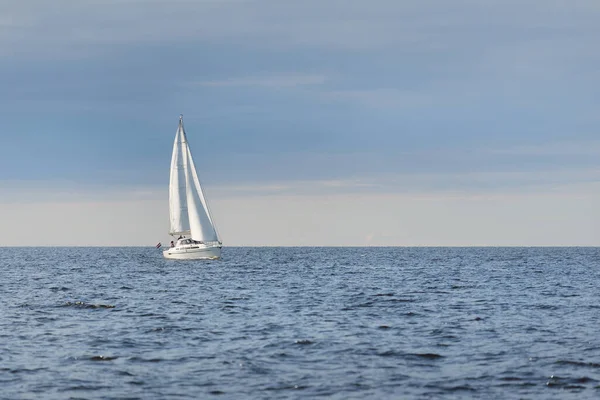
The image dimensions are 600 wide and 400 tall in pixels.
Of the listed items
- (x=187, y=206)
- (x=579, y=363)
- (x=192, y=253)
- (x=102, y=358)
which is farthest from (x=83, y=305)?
(x=187, y=206)

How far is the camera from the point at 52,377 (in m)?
23.2

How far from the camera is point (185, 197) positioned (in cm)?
10769

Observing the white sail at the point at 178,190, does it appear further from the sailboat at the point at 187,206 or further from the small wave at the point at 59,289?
the small wave at the point at 59,289

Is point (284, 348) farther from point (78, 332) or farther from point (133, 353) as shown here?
point (78, 332)

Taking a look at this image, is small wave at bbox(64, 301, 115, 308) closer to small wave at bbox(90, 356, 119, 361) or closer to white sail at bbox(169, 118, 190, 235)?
small wave at bbox(90, 356, 119, 361)

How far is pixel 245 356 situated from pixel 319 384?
5.26 meters

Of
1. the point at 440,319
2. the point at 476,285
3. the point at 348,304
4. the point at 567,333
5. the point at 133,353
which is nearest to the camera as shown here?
the point at 133,353

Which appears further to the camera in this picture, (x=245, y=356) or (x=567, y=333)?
(x=567, y=333)

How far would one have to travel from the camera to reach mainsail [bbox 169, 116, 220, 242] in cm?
10669

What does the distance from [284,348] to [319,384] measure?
6.38m

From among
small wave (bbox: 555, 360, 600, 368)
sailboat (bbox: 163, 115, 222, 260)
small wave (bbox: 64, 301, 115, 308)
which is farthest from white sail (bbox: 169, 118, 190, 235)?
small wave (bbox: 555, 360, 600, 368)

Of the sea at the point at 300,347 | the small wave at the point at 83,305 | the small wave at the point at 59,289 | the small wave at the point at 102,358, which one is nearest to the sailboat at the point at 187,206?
the small wave at the point at 59,289

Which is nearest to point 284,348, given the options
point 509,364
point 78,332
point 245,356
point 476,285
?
point 245,356

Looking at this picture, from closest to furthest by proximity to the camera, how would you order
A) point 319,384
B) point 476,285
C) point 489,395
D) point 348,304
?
point 489,395 → point 319,384 → point 348,304 → point 476,285
